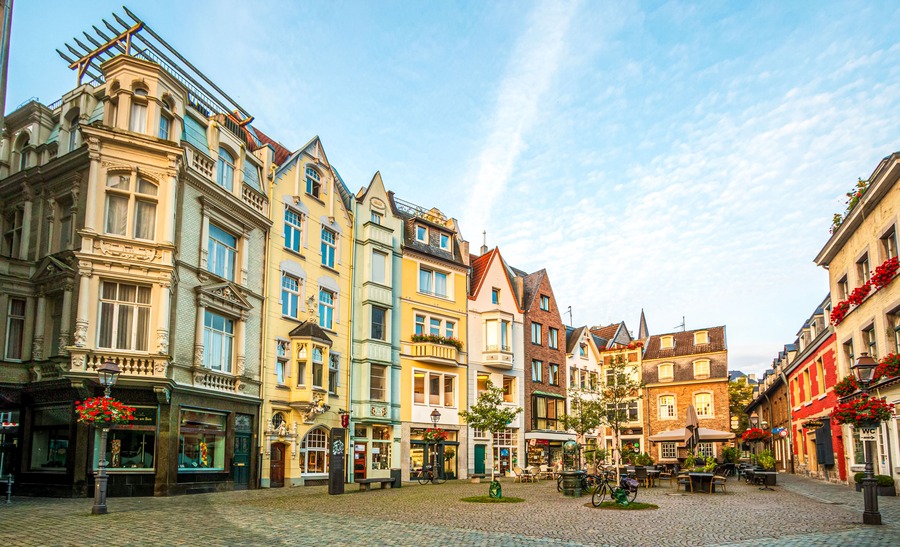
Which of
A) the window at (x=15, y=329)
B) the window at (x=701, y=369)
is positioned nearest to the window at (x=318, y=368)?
the window at (x=15, y=329)

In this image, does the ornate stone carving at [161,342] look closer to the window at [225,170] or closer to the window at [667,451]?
the window at [225,170]

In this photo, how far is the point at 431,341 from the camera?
3838 centimetres

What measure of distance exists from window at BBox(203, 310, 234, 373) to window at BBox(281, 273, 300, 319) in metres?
3.55

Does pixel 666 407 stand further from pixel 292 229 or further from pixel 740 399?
pixel 292 229

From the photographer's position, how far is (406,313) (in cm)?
3797

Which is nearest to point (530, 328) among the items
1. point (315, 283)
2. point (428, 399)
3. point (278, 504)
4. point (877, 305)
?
point (428, 399)

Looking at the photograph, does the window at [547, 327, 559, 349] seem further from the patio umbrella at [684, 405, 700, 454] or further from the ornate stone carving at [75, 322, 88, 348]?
the ornate stone carving at [75, 322, 88, 348]

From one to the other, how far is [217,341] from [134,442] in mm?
4929

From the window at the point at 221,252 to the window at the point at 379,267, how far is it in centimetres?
952

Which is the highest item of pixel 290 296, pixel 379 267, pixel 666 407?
pixel 379 267

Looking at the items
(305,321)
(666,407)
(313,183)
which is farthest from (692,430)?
(666,407)

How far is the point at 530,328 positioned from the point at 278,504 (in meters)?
28.7

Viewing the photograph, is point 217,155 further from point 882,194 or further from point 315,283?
point 882,194

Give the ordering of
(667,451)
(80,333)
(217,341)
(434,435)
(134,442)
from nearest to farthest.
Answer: (80,333) < (134,442) < (217,341) < (434,435) < (667,451)
